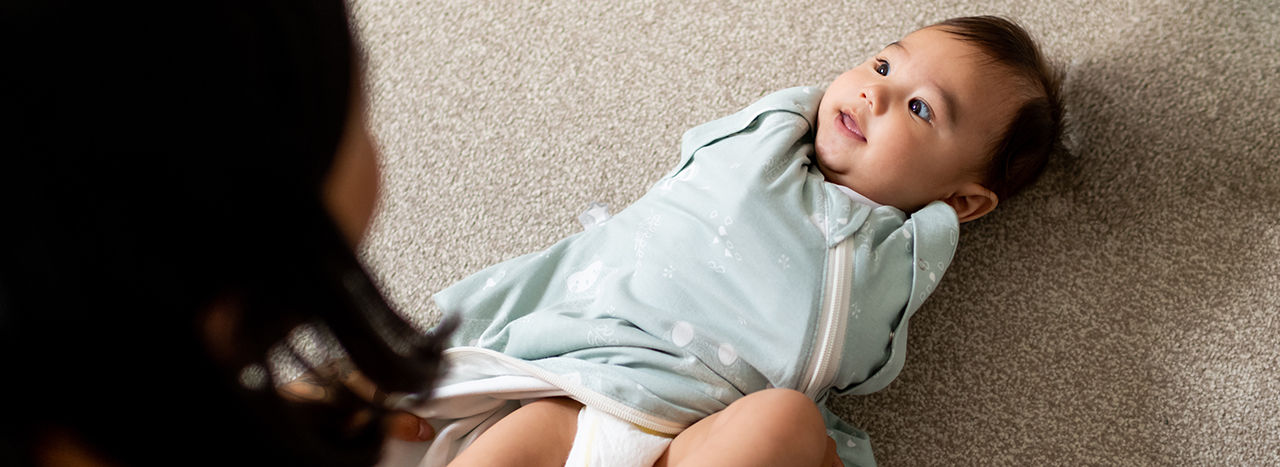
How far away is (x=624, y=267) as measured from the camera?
0.83 metres

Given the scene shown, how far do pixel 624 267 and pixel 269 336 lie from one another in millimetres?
433

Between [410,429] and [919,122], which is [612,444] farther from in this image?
[919,122]

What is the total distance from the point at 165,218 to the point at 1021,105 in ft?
2.52

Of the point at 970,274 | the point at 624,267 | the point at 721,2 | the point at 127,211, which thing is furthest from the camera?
the point at 721,2

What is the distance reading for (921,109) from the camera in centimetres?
86

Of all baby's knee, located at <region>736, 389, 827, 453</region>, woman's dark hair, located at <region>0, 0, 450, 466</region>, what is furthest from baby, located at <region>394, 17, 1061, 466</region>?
woman's dark hair, located at <region>0, 0, 450, 466</region>

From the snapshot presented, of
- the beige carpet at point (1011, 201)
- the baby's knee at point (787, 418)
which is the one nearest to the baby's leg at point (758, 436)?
the baby's knee at point (787, 418)

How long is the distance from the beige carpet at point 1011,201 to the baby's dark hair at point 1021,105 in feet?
0.29

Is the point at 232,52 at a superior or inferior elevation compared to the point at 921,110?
superior

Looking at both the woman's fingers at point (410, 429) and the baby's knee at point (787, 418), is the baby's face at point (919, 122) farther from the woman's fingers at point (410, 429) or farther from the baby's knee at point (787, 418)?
the woman's fingers at point (410, 429)

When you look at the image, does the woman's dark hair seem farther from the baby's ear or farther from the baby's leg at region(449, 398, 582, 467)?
the baby's ear

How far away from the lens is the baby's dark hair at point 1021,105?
85 centimetres

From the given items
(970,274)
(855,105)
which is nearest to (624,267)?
(855,105)

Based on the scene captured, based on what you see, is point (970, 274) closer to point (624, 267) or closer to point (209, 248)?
point (624, 267)
